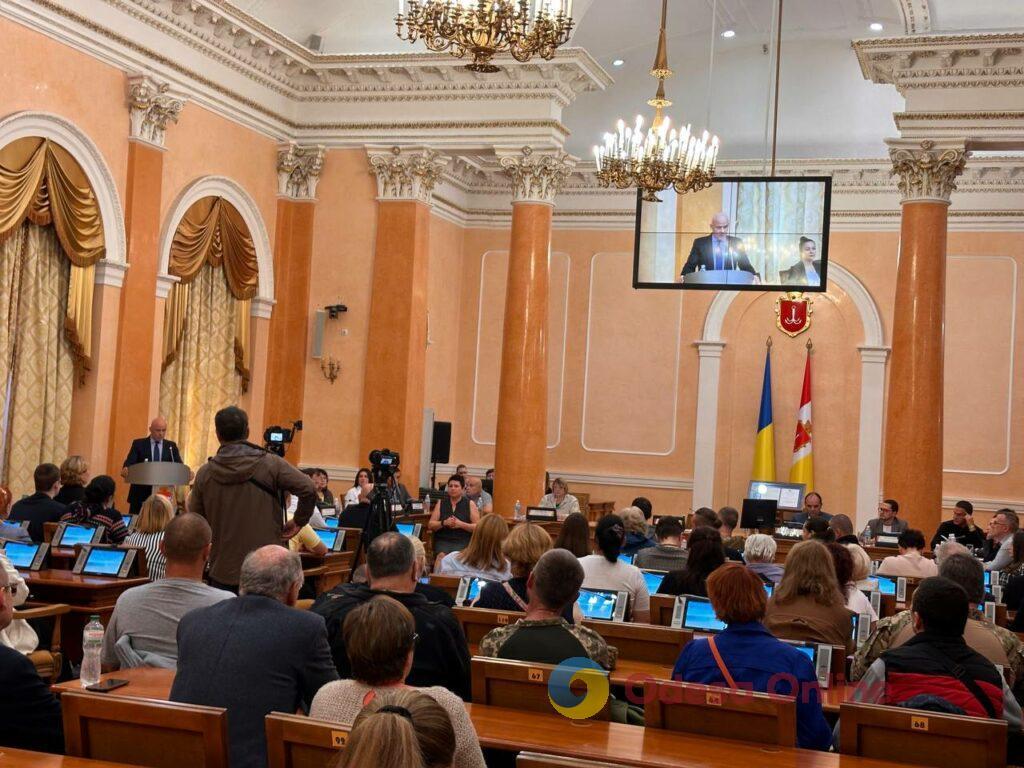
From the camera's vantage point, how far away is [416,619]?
4012 millimetres

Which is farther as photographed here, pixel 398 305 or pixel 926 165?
pixel 398 305

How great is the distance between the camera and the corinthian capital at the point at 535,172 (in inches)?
516

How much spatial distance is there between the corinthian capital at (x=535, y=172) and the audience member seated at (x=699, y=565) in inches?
304

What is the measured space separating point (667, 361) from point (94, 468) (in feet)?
28.6

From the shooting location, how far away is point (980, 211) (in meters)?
16.1

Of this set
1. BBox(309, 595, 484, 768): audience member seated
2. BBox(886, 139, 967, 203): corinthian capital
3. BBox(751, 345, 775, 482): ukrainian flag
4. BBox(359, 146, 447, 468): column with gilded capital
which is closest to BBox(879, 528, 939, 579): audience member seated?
BBox(886, 139, 967, 203): corinthian capital

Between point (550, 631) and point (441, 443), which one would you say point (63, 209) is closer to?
point (441, 443)

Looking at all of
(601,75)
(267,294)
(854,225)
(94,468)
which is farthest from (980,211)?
(94,468)

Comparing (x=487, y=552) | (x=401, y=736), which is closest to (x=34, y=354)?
(x=487, y=552)

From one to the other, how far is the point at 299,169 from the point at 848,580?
392 inches

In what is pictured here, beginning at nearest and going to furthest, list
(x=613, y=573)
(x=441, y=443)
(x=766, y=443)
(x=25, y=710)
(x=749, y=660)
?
(x=25, y=710), (x=749, y=660), (x=613, y=573), (x=441, y=443), (x=766, y=443)

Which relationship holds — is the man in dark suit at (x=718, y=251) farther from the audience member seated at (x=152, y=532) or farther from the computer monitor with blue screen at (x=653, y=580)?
the audience member seated at (x=152, y=532)

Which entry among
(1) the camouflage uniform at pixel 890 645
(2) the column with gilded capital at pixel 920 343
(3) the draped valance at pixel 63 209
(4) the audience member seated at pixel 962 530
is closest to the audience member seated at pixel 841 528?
(4) the audience member seated at pixel 962 530

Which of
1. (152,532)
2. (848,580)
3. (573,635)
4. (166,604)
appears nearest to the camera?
(573,635)
